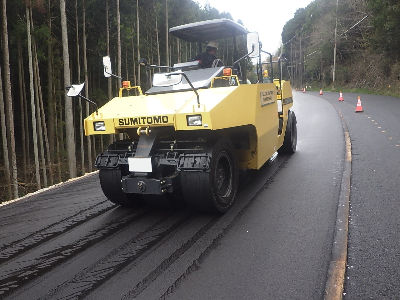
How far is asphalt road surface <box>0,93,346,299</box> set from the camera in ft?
9.05

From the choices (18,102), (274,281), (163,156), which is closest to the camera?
(274,281)

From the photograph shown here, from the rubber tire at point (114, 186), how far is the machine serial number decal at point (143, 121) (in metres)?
→ 0.66

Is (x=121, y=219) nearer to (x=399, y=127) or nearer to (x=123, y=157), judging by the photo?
(x=123, y=157)

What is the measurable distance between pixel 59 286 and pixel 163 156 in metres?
1.79

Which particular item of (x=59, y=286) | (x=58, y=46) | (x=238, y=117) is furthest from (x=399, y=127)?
(x=58, y=46)

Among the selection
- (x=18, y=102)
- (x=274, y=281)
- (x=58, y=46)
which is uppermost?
(x=58, y=46)

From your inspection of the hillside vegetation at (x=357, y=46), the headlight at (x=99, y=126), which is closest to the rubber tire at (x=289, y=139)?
the headlight at (x=99, y=126)

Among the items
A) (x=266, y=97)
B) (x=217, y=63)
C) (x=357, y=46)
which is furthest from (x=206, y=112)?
(x=357, y=46)

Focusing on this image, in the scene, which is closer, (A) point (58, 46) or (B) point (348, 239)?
(B) point (348, 239)

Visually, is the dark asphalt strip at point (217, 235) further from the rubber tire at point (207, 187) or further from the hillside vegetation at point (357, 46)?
the hillside vegetation at point (357, 46)

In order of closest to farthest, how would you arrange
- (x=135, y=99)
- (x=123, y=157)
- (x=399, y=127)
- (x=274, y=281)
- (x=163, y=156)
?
Answer: 1. (x=274, y=281)
2. (x=163, y=156)
3. (x=123, y=157)
4. (x=135, y=99)
5. (x=399, y=127)

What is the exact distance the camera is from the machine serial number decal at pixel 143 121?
154 inches

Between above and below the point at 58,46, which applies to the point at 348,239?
below

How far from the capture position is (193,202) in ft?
13.5
